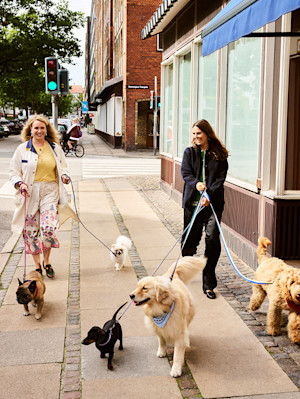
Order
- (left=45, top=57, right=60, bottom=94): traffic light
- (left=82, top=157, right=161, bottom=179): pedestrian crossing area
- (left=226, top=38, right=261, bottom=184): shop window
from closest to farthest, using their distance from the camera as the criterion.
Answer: (left=226, top=38, right=261, bottom=184): shop window < (left=45, top=57, right=60, bottom=94): traffic light < (left=82, top=157, right=161, bottom=179): pedestrian crossing area

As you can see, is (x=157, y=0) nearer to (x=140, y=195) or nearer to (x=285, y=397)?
(x=140, y=195)

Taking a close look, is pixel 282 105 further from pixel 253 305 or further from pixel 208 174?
pixel 253 305

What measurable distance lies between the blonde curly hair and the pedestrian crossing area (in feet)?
39.8

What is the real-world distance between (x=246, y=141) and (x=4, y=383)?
16.9 ft

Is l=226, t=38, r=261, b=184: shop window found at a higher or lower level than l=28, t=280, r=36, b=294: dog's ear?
higher

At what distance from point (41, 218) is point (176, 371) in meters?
3.04

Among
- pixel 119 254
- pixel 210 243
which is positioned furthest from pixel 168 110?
pixel 210 243

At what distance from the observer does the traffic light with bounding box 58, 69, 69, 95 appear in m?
13.0

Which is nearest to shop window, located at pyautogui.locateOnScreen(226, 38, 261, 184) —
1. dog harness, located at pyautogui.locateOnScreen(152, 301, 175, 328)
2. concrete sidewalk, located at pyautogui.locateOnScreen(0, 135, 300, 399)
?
concrete sidewalk, located at pyautogui.locateOnScreen(0, 135, 300, 399)

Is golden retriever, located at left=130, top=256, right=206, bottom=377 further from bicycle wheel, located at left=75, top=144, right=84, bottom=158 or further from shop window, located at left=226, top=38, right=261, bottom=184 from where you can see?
bicycle wheel, located at left=75, top=144, right=84, bottom=158

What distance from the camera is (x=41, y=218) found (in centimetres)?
629

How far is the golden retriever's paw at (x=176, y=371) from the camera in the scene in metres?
3.86

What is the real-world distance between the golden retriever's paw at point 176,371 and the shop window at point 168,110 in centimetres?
1019

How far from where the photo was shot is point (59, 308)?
17.7 ft
